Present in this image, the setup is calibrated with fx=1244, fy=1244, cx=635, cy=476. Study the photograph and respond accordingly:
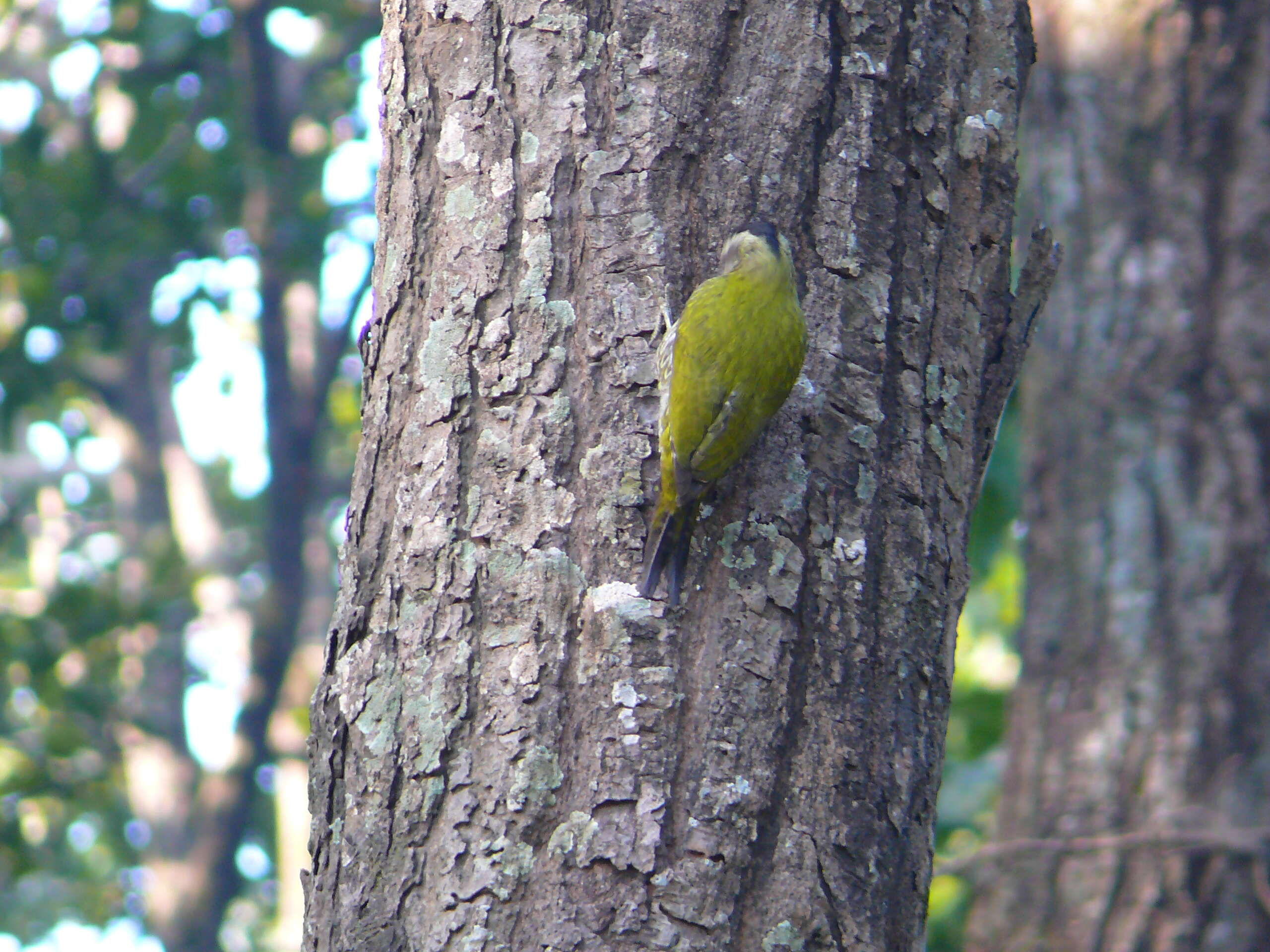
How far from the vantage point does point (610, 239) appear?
2059 mm

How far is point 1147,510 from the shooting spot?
4223 millimetres

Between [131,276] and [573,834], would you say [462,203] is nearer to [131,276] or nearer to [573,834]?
[573,834]

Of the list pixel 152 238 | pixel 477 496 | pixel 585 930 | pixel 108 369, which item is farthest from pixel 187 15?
pixel 585 930

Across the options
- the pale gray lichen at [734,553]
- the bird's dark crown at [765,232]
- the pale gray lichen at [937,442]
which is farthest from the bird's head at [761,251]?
the pale gray lichen at [734,553]

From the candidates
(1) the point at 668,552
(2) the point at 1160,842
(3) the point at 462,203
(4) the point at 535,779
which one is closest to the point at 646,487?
(1) the point at 668,552

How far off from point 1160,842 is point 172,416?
1049 cm

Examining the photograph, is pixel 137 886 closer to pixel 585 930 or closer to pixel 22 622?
pixel 22 622

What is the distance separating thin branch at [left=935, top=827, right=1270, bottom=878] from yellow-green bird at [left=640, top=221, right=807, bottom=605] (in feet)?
7.09

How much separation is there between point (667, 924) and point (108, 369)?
11215 mm

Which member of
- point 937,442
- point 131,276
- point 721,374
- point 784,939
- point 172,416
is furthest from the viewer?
point 172,416

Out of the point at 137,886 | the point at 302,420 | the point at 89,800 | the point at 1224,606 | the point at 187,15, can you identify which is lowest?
the point at 137,886

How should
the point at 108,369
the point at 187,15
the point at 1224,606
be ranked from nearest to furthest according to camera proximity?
the point at 1224,606 → the point at 187,15 → the point at 108,369

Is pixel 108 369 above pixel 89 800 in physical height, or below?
above

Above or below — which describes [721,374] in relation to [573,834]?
above
